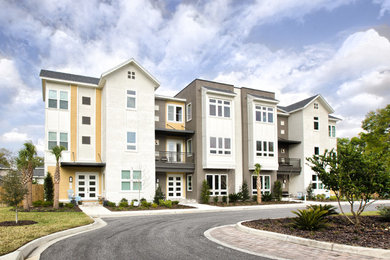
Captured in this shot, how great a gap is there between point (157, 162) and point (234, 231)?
15558 mm

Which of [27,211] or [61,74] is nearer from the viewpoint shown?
[27,211]

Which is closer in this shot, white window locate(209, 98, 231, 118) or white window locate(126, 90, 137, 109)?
white window locate(126, 90, 137, 109)

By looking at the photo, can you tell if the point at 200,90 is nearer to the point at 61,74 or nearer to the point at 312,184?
the point at 61,74

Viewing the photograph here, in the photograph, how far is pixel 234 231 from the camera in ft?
39.1

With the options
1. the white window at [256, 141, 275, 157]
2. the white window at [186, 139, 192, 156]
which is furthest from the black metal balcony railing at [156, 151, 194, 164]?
the white window at [256, 141, 275, 157]

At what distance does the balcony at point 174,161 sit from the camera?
26.8 metres

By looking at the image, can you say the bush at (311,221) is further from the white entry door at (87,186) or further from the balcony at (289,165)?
the balcony at (289,165)

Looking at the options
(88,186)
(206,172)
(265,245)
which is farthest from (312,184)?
(265,245)

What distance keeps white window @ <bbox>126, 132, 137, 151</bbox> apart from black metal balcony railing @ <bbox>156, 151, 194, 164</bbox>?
2.81 meters

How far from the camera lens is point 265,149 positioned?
3041 centimetres

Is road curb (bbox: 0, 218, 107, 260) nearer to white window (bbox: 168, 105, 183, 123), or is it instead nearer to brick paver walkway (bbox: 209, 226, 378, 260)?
brick paver walkway (bbox: 209, 226, 378, 260)

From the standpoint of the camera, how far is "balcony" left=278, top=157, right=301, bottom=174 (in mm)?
32938

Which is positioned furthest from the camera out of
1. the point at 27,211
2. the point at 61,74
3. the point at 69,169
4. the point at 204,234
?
the point at 61,74

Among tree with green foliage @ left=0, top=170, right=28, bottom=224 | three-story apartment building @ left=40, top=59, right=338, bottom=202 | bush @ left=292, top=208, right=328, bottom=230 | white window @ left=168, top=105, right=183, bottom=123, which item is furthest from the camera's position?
white window @ left=168, top=105, right=183, bottom=123
